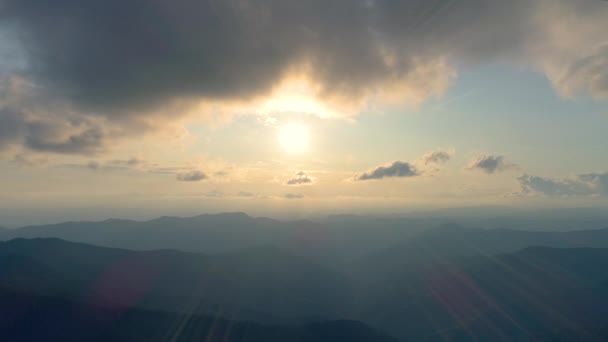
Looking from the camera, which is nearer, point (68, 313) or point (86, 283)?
point (68, 313)

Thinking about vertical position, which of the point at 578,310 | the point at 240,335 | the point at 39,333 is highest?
the point at 39,333

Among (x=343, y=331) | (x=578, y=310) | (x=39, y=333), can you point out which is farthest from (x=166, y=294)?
(x=578, y=310)

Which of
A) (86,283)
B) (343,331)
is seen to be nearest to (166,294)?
(86,283)

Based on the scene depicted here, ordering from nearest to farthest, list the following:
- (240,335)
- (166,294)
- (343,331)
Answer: (240,335) < (343,331) < (166,294)

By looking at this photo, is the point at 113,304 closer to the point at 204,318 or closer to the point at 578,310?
the point at 204,318

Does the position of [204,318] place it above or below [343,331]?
above

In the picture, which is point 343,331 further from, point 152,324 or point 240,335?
point 152,324

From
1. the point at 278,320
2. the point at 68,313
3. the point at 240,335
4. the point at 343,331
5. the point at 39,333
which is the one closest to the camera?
the point at 39,333
